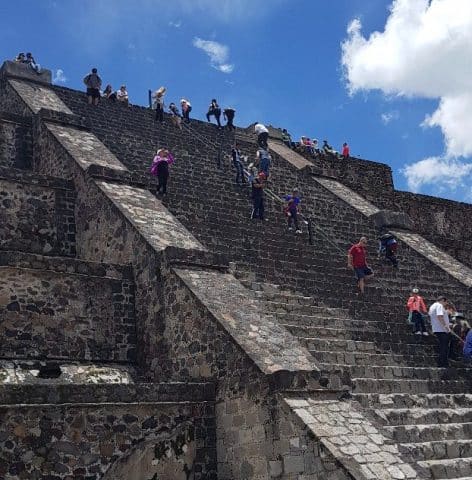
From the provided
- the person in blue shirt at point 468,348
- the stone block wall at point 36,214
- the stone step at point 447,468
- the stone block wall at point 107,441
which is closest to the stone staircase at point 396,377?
the stone step at point 447,468

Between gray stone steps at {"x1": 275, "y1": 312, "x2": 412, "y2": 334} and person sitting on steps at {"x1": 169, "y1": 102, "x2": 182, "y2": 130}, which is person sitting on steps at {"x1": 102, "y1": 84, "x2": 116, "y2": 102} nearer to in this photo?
person sitting on steps at {"x1": 169, "y1": 102, "x2": 182, "y2": 130}

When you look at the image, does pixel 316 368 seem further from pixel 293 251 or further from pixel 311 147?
pixel 311 147

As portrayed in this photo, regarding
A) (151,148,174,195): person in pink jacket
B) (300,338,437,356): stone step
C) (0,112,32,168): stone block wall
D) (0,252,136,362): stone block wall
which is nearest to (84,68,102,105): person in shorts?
(0,112,32,168): stone block wall

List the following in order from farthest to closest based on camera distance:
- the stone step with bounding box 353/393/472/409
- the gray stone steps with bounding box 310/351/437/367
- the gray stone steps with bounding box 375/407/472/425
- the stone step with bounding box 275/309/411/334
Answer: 1. the stone step with bounding box 275/309/411/334
2. the gray stone steps with bounding box 310/351/437/367
3. the stone step with bounding box 353/393/472/409
4. the gray stone steps with bounding box 375/407/472/425

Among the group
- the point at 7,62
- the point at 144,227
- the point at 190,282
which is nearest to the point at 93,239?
the point at 144,227

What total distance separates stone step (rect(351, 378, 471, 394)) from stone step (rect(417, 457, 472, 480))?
1.27 m

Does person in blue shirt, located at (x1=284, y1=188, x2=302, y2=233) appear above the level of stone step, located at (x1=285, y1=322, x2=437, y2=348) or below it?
above

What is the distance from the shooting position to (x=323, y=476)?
6.28m

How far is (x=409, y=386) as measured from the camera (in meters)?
8.93

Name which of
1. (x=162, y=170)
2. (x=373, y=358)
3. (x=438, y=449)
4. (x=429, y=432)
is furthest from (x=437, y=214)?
(x=438, y=449)

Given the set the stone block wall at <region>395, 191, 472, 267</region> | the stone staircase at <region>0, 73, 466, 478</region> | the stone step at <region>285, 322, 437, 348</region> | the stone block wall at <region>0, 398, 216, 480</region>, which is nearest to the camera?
the stone block wall at <region>0, 398, 216, 480</region>

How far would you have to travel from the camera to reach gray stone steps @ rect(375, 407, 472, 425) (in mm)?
7906

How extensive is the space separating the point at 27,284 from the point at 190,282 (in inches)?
87.2

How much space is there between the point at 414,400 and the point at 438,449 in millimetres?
1081
